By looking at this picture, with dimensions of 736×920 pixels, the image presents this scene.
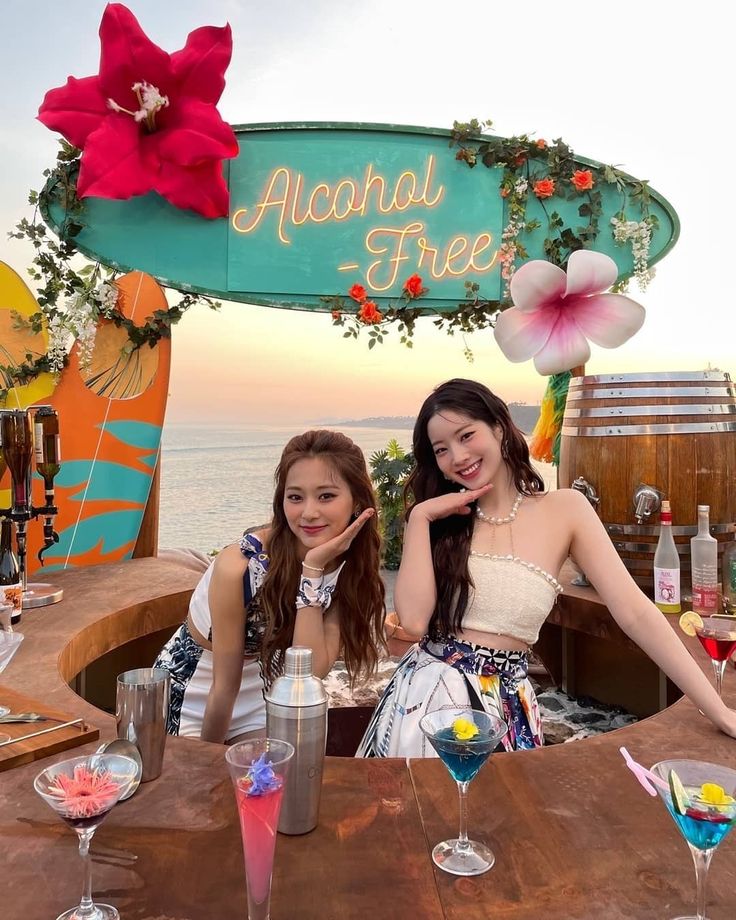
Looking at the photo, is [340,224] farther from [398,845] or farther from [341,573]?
[398,845]

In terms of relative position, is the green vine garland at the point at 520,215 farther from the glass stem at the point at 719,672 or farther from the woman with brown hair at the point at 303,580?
the glass stem at the point at 719,672

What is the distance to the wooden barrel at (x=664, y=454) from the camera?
242cm

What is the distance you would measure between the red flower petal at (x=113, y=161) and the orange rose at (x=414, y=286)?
1.30 m

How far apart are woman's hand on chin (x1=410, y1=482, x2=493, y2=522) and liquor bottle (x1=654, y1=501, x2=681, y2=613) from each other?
0.81 m

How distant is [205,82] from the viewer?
2.82 m

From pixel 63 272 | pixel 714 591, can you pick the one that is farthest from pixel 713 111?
pixel 63 272

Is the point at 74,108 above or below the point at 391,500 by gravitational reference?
above

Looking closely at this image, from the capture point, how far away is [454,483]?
1.95m

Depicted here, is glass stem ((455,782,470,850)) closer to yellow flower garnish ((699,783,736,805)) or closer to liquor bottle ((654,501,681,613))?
yellow flower garnish ((699,783,736,805))

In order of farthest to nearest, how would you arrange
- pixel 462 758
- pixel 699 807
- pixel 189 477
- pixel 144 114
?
pixel 189 477 < pixel 144 114 < pixel 462 758 < pixel 699 807

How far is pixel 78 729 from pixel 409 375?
244cm

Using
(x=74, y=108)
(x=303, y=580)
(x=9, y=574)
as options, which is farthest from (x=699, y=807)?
(x=74, y=108)

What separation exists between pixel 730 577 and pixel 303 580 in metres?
1.44

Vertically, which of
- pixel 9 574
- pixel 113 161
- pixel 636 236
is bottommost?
pixel 9 574
